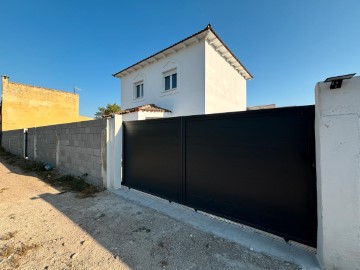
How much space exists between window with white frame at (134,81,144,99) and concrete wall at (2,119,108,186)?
588 centimetres

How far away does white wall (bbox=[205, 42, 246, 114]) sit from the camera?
9.05m

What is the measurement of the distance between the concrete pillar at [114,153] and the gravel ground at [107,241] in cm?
101

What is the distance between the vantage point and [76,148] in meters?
6.12

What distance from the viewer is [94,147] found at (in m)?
5.37

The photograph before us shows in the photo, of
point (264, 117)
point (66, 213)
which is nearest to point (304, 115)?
point (264, 117)

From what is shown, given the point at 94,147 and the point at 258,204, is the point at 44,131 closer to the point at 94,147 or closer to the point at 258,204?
the point at 94,147

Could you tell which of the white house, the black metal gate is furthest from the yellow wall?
the black metal gate

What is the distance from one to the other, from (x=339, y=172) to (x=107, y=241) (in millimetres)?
3133

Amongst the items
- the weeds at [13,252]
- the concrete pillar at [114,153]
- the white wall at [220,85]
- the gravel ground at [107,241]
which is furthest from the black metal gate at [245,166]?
the white wall at [220,85]

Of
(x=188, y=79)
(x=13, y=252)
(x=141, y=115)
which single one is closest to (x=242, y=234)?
(x=13, y=252)

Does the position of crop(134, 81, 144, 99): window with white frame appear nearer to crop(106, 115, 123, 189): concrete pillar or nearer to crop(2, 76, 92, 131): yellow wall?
crop(106, 115, 123, 189): concrete pillar

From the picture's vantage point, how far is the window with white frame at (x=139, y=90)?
12.3 meters

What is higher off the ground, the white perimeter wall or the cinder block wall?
the white perimeter wall

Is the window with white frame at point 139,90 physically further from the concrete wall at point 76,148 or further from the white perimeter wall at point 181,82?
the concrete wall at point 76,148
